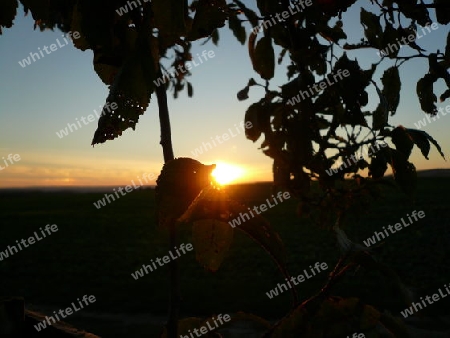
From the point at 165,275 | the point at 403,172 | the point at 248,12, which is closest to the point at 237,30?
the point at 248,12

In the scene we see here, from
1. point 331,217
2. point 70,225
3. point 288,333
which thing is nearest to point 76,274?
point 331,217

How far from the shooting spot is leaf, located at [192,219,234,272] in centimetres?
76

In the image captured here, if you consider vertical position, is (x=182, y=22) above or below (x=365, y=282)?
above

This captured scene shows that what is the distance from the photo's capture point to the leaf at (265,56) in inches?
51.9

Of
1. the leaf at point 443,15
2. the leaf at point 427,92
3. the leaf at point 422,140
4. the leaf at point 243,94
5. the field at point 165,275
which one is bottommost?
the field at point 165,275

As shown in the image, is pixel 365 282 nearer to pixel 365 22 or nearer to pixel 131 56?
pixel 365 22

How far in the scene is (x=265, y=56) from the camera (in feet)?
4.32

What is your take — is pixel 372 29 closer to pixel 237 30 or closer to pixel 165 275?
pixel 237 30

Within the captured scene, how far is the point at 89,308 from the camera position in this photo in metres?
7.39

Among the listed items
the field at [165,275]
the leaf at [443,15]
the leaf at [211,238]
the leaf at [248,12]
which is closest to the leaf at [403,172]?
the leaf at [443,15]

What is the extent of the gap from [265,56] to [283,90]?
229mm

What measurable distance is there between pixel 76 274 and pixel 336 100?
956 cm

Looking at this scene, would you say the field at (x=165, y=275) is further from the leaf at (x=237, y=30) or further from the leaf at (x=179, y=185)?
the leaf at (x=179, y=185)

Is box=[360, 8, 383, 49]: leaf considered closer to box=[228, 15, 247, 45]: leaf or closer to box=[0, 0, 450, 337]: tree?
box=[0, 0, 450, 337]: tree
